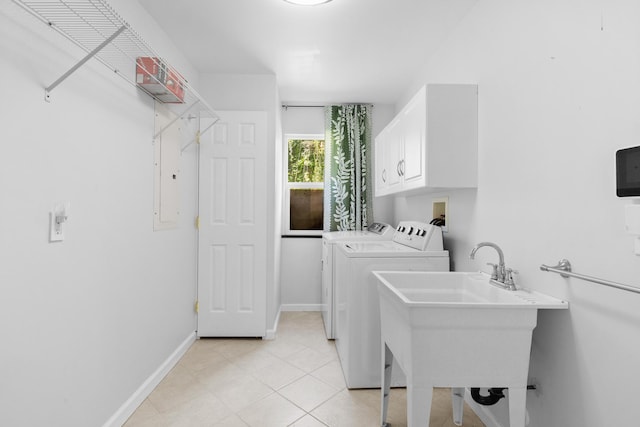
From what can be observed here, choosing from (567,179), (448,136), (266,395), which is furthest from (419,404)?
(448,136)

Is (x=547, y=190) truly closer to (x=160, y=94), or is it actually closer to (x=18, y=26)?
(x=18, y=26)

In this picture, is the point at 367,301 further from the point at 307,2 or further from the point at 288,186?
the point at 288,186

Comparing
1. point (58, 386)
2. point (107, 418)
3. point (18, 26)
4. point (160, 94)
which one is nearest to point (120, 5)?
point (160, 94)

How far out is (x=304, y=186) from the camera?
4180 millimetres

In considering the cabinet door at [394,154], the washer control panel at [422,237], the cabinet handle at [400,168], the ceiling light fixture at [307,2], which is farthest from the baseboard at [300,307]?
the ceiling light fixture at [307,2]

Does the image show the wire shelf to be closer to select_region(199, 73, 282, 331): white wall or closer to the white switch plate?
the white switch plate

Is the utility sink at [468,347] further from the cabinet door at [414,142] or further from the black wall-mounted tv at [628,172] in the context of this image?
the cabinet door at [414,142]

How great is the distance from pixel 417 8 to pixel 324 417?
2568 millimetres

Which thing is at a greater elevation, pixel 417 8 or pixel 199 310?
pixel 417 8

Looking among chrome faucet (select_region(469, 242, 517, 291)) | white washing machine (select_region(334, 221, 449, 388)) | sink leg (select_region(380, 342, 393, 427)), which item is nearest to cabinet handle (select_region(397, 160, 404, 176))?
white washing machine (select_region(334, 221, 449, 388))

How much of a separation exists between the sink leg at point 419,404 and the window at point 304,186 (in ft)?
9.43

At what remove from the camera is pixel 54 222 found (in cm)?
140

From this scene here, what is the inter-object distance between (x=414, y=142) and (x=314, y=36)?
1.09 m

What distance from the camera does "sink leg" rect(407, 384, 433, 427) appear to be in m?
1.37
